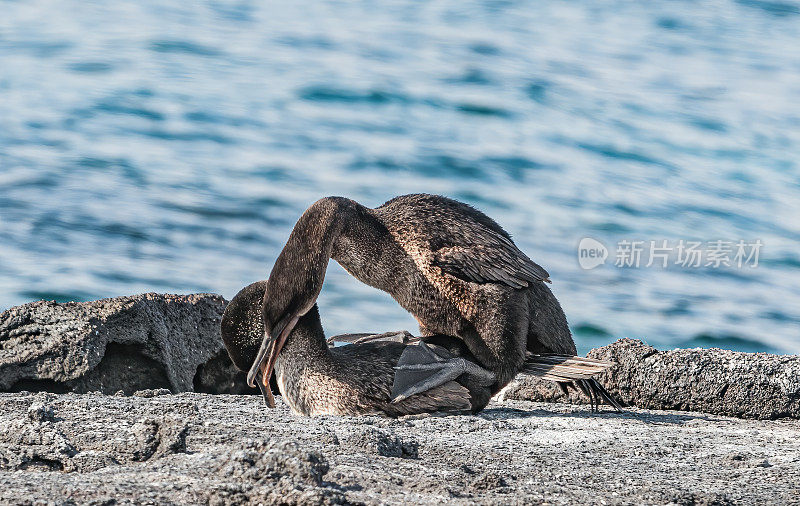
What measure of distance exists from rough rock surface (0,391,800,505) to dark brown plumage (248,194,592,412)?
0.44m

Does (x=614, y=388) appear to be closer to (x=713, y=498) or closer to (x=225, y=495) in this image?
(x=713, y=498)

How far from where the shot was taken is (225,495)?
10.1 feet

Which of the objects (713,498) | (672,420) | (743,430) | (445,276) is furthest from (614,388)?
(713,498)

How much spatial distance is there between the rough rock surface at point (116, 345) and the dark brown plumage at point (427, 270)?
87 centimetres

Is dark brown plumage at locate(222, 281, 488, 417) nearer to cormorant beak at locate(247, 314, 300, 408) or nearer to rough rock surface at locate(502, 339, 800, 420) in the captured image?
cormorant beak at locate(247, 314, 300, 408)

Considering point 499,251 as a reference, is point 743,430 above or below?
below

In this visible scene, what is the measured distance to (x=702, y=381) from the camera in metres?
6.16

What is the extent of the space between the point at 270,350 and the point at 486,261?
1.22 m

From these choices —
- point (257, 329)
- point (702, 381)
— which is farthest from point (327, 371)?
point (702, 381)

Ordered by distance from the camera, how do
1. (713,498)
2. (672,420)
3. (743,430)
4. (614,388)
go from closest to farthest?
(713,498) → (743,430) → (672,420) → (614,388)

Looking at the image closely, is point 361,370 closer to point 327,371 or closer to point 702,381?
point 327,371

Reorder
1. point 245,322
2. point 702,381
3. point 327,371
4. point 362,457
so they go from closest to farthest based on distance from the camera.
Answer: point 362,457, point 327,371, point 245,322, point 702,381

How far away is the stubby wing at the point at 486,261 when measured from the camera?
17.9 feet

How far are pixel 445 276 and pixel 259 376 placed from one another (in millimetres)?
1124
